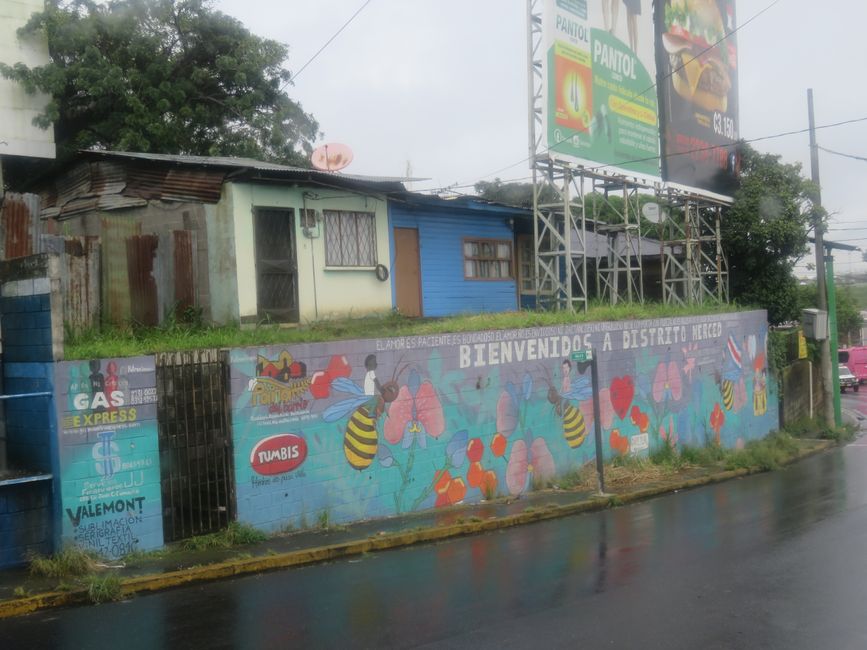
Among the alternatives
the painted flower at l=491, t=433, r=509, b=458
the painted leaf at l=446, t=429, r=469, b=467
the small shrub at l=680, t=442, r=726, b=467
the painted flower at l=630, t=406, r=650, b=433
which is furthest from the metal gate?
the small shrub at l=680, t=442, r=726, b=467

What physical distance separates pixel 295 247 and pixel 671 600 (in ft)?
31.3

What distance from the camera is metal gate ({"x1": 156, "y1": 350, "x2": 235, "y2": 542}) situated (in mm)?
10172

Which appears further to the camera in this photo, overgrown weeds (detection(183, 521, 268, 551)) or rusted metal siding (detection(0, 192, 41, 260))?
rusted metal siding (detection(0, 192, 41, 260))

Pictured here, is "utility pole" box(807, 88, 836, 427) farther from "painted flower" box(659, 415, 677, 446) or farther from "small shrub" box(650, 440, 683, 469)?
"small shrub" box(650, 440, 683, 469)

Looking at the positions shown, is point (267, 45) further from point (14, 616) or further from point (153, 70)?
point (14, 616)

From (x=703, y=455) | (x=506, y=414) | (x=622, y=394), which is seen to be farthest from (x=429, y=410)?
(x=703, y=455)

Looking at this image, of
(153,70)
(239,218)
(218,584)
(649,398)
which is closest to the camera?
(218,584)

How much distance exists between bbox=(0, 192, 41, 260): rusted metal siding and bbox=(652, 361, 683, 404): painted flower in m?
12.4

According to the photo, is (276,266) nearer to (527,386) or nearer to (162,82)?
(527,386)

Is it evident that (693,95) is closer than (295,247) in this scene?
No

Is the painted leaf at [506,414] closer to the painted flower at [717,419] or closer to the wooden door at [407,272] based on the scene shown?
the wooden door at [407,272]

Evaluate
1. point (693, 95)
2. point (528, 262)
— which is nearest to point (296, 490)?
point (528, 262)

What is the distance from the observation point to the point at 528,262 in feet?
71.5

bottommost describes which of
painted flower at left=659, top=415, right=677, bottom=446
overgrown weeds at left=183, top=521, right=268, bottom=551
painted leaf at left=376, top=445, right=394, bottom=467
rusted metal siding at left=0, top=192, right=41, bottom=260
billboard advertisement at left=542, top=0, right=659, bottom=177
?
painted flower at left=659, top=415, right=677, bottom=446
